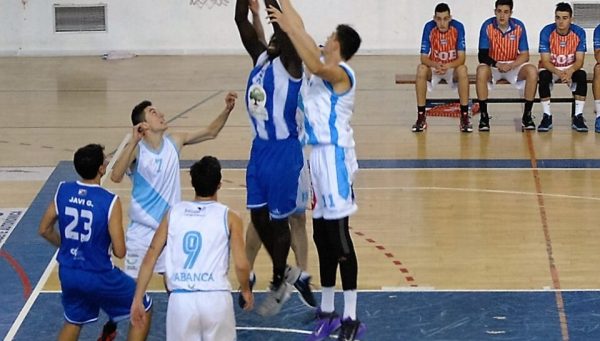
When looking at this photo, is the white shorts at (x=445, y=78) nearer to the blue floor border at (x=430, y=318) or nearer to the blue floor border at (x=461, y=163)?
the blue floor border at (x=461, y=163)

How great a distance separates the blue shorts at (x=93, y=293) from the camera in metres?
6.32

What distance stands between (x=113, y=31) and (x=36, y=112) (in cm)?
589

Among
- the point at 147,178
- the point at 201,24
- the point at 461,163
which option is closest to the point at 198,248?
the point at 147,178

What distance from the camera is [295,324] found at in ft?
24.6

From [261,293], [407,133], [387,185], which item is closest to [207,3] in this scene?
[407,133]

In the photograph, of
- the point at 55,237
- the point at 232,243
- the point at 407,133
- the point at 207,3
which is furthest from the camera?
the point at 207,3

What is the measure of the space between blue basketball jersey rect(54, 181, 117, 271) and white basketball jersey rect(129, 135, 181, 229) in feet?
3.03

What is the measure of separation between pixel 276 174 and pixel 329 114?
0.64m

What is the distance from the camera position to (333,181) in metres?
7.13

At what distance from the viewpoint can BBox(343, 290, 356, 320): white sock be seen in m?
7.10

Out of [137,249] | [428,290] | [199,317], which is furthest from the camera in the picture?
[428,290]

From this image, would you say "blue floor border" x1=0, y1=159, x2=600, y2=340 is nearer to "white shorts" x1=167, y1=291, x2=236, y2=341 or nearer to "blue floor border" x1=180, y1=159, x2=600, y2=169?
"blue floor border" x1=180, y1=159, x2=600, y2=169

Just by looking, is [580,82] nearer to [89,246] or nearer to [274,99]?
[274,99]

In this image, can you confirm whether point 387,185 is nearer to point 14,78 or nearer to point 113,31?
point 14,78
